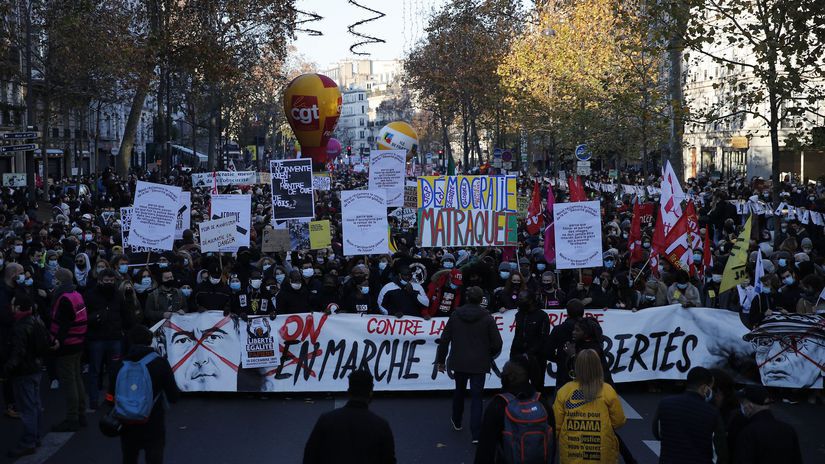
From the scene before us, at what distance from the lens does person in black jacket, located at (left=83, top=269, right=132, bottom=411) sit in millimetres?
A: 10406

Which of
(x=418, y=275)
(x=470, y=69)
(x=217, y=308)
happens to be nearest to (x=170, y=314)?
(x=217, y=308)

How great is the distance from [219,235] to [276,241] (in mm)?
1803

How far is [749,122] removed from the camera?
57.1m

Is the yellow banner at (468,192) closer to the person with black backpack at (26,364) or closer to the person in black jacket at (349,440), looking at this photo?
the person with black backpack at (26,364)

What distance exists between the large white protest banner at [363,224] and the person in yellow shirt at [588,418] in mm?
8558

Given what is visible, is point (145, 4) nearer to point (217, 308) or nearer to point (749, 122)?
point (217, 308)

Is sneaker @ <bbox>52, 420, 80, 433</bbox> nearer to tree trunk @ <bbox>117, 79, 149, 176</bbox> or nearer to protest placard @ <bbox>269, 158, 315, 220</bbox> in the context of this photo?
protest placard @ <bbox>269, 158, 315, 220</bbox>

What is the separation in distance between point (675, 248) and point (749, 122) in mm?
46139

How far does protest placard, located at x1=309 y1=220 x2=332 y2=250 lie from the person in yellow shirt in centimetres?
1067

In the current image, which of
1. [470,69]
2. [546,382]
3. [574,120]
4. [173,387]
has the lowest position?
[546,382]

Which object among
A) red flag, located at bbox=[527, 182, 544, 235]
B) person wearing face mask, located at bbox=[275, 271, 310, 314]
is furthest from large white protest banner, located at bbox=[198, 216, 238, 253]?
red flag, located at bbox=[527, 182, 544, 235]

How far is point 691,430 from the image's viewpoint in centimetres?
603

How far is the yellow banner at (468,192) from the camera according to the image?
52.7 feet

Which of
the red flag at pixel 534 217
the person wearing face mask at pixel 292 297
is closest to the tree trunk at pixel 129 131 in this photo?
the red flag at pixel 534 217
